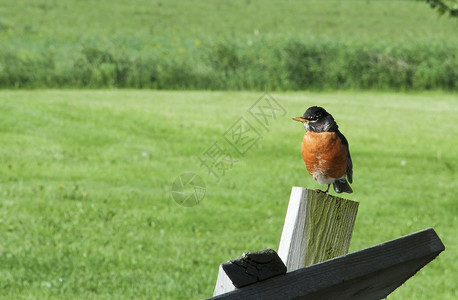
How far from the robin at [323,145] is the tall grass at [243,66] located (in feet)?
49.4

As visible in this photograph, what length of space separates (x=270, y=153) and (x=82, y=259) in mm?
5355

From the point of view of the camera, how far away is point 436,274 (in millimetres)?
5805

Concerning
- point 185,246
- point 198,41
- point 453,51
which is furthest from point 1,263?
point 453,51

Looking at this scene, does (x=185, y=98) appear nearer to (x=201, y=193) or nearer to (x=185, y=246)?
(x=201, y=193)

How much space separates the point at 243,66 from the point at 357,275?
16.5 metres

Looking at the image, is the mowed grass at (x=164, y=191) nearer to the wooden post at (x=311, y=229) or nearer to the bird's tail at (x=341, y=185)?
the bird's tail at (x=341, y=185)

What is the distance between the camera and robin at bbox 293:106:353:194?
2.21 metres

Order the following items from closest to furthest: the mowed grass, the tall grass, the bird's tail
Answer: the bird's tail < the mowed grass < the tall grass

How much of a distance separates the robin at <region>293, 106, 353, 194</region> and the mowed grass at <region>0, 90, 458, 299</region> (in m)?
3.00

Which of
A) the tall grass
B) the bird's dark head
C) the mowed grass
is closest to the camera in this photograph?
the bird's dark head

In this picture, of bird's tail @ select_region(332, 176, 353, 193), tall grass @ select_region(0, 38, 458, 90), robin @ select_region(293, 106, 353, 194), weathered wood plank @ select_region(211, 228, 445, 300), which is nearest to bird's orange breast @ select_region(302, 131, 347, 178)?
robin @ select_region(293, 106, 353, 194)

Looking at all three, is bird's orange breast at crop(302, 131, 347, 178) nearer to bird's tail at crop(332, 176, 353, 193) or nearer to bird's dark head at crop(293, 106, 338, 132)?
bird's dark head at crop(293, 106, 338, 132)

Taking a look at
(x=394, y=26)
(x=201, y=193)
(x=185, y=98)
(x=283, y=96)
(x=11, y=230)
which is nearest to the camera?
(x=11, y=230)

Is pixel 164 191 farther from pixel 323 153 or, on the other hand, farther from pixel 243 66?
pixel 243 66
